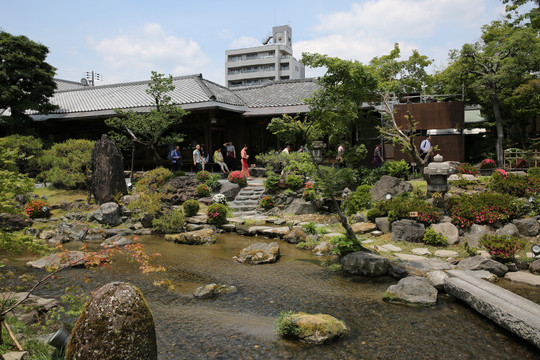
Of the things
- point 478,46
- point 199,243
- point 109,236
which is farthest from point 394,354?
point 478,46

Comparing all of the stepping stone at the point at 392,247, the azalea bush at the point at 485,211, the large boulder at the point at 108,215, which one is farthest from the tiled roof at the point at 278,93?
the stepping stone at the point at 392,247

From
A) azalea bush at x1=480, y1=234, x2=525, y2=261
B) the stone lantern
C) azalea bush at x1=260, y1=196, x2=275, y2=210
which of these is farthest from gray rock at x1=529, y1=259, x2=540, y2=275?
azalea bush at x1=260, y1=196, x2=275, y2=210

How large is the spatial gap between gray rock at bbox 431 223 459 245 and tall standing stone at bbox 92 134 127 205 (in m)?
13.3

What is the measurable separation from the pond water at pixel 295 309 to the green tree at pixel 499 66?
1303 cm

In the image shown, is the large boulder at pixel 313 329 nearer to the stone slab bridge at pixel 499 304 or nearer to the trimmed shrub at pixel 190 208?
the stone slab bridge at pixel 499 304

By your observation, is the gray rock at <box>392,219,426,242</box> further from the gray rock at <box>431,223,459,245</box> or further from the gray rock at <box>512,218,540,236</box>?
the gray rock at <box>512,218,540,236</box>

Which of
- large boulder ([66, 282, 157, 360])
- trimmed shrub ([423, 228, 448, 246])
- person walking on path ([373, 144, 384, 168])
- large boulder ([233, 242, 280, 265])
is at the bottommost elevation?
large boulder ([233, 242, 280, 265])

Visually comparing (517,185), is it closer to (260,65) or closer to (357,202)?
(357,202)

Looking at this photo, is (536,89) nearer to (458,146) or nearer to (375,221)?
(458,146)

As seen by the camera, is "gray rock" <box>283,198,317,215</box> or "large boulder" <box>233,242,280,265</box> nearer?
"large boulder" <box>233,242,280,265</box>

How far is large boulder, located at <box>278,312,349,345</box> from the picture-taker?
18.0 ft

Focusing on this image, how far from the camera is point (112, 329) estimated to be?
12.1 ft

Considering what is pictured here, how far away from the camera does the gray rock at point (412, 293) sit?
685 cm

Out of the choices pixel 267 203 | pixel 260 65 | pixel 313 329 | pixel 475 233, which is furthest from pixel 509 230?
pixel 260 65
